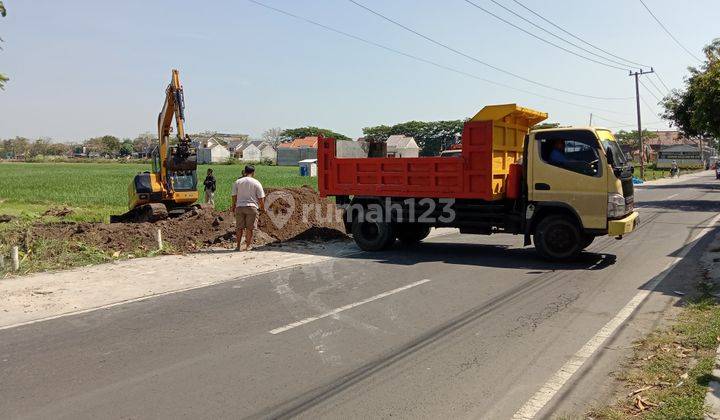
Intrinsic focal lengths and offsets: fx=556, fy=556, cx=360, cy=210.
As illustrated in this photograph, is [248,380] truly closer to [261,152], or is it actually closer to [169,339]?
[169,339]

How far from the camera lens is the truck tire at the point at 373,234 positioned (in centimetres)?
1231

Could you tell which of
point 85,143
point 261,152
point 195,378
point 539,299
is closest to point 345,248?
point 539,299

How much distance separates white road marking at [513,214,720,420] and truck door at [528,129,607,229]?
1.85 meters

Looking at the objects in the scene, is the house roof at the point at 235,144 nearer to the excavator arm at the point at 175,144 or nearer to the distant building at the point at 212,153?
the distant building at the point at 212,153

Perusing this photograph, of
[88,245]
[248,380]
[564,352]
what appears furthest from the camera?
[88,245]

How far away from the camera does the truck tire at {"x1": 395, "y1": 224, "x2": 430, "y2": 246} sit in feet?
42.8

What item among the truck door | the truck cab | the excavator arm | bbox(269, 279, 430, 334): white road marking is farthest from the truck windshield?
the excavator arm

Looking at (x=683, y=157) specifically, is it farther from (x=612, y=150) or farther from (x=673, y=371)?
(x=673, y=371)

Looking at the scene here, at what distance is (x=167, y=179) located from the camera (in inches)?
686

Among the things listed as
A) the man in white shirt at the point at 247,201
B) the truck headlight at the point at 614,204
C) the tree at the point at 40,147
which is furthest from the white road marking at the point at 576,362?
the tree at the point at 40,147

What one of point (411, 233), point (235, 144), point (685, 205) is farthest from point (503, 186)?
point (235, 144)

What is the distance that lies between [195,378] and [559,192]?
780cm

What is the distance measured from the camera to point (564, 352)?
18.5ft

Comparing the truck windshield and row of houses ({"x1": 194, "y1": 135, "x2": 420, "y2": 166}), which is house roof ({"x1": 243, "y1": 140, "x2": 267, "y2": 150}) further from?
the truck windshield
